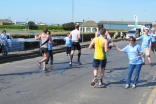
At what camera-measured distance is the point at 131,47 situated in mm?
8469

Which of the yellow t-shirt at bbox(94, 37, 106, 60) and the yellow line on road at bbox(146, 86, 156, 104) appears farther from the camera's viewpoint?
the yellow t-shirt at bbox(94, 37, 106, 60)

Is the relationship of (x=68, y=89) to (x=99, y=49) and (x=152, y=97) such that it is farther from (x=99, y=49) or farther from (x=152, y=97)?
(x=152, y=97)

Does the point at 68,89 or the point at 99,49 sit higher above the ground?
the point at 99,49

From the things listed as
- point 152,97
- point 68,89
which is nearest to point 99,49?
point 68,89

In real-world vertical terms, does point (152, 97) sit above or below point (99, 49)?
below

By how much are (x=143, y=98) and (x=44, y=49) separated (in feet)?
18.1

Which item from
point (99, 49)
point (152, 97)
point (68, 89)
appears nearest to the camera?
point (152, 97)

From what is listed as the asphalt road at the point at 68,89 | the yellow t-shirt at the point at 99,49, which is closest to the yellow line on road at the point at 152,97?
the asphalt road at the point at 68,89

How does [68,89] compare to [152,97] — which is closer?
[152,97]

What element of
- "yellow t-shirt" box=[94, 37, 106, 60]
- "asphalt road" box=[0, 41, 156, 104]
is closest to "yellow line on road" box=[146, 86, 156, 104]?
"asphalt road" box=[0, 41, 156, 104]

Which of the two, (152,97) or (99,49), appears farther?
(99,49)

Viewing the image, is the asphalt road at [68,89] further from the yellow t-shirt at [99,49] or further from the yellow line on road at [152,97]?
the yellow t-shirt at [99,49]

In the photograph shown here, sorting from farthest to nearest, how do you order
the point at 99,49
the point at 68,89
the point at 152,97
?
the point at 99,49 < the point at 68,89 < the point at 152,97

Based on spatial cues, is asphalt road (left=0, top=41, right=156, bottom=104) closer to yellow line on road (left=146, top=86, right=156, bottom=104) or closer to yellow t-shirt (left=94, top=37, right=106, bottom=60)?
yellow line on road (left=146, top=86, right=156, bottom=104)
